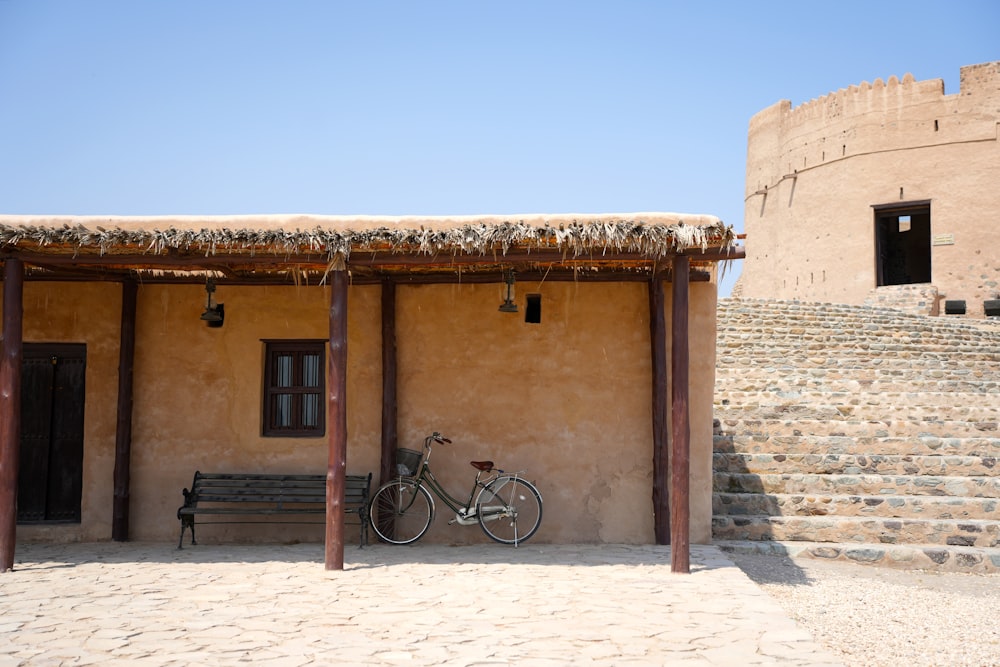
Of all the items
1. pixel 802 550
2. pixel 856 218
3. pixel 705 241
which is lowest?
pixel 802 550

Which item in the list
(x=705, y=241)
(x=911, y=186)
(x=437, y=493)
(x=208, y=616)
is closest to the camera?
(x=208, y=616)

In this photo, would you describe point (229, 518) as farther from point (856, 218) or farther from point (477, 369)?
point (856, 218)

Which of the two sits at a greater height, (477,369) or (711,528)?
(477,369)

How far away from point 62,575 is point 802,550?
714 centimetres

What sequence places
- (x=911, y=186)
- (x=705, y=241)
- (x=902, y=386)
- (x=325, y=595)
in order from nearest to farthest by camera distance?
(x=325, y=595), (x=705, y=241), (x=902, y=386), (x=911, y=186)

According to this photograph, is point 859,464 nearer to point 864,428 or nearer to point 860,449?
point 860,449

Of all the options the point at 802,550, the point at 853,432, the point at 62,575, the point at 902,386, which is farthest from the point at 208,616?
the point at 902,386

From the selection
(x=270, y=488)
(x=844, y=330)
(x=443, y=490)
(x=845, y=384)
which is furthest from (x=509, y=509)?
(x=844, y=330)

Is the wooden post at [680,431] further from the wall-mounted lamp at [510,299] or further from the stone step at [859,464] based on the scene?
the stone step at [859,464]

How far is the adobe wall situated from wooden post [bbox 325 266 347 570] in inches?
60.4

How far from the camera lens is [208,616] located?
5.91m

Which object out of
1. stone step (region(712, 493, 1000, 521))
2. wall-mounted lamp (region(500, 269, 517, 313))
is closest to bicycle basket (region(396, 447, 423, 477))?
wall-mounted lamp (region(500, 269, 517, 313))

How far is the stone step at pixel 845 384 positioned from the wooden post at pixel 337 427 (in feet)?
22.3

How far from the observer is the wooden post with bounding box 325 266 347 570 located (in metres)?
7.46
